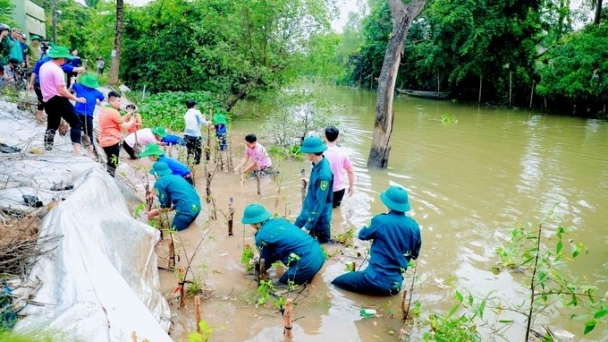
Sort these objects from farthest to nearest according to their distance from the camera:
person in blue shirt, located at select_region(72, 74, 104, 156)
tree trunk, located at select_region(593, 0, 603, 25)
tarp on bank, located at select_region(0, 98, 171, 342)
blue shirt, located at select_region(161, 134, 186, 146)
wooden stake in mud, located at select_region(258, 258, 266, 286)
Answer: tree trunk, located at select_region(593, 0, 603, 25) < blue shirt, located at select_region(161, 134, 186, 146) < person in blue shirt, located at select_region(72, 74, 104, 156) < wooden stake in mud, located at select_region(258, 258, 266, 286) < tarp on bank, located at select_region(0, 98, 171, 342)

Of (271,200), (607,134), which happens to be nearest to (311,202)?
(271,200)

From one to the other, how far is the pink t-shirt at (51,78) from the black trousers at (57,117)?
0.46 feet

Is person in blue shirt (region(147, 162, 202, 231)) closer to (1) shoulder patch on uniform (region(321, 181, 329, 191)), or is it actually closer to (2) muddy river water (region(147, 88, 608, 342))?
(2) muddy river water (region(147, 88, 608, 342))

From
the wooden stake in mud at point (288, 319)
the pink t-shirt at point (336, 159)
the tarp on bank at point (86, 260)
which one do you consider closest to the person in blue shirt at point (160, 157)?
the tarp on bank at point (86, 260)

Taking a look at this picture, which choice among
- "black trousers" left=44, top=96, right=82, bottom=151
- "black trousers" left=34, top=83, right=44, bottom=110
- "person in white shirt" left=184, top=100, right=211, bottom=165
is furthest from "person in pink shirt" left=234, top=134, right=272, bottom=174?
"black trousers" left=34, top=83, right=44, bottom=110

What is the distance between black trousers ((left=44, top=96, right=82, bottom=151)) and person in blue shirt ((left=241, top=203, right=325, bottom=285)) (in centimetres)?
321

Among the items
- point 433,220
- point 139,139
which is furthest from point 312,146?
point 139,139

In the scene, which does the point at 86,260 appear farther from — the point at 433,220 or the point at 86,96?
the point at 433,220

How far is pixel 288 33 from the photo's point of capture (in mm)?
14805

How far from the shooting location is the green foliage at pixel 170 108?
1341cm

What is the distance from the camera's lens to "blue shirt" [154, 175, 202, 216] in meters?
5.81

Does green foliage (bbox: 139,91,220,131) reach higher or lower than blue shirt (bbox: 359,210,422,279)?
higher

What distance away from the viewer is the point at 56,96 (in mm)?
6012

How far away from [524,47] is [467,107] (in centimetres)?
432
